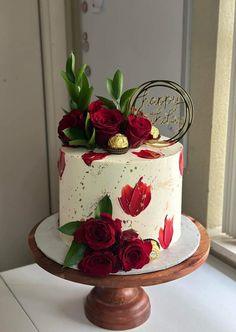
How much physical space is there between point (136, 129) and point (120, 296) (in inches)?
12.4

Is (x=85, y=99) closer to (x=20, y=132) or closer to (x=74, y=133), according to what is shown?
(x=74, y=133)

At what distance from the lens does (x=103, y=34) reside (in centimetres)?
127

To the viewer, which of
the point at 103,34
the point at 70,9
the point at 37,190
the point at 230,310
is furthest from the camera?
the point at 37,190

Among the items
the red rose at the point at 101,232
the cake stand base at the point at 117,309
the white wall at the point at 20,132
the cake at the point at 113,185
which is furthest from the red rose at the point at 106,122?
the white wall at the point at 20,132

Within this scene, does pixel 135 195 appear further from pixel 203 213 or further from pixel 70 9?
pixel 70 9

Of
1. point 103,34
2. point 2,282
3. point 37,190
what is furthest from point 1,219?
point 103,34

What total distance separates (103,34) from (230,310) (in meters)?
0.80

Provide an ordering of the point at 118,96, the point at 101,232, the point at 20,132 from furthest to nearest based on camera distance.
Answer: the point at 20,132
the point at 118,96
the point at 101,232

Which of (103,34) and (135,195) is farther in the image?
(103,34)

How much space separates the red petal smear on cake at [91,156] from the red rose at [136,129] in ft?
0.16

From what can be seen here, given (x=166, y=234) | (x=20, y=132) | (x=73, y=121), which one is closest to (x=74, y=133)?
(x=73, y=121)

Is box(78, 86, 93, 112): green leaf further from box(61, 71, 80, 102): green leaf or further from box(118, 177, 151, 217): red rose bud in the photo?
box(118, 177, 151, 217): red rose bud

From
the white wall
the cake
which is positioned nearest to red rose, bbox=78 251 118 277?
the cake

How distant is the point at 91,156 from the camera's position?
745mm
